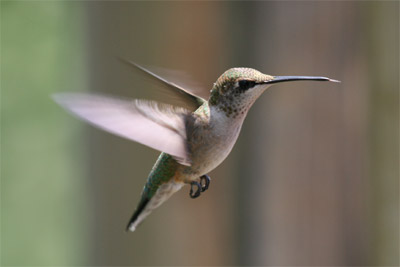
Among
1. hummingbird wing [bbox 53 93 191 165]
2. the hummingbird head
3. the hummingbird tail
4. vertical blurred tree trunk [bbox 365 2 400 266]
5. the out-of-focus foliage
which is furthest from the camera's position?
the out-of-focus foliage

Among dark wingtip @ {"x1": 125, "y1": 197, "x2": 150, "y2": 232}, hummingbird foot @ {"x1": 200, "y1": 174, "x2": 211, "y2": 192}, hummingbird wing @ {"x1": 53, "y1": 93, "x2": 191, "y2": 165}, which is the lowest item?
dark wingtip @ {"x1": 125, "y1": 197, "x2": 150, "y2": 232}

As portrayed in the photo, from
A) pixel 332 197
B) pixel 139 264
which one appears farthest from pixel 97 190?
pixel 332 197

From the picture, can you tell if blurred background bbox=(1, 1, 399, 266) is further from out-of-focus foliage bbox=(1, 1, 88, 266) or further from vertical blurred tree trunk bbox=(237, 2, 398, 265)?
out-of-focus foliage bbox=(1, 1, 88, 266)

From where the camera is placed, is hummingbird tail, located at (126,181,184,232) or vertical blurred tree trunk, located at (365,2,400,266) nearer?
hummingbird tail, located at (126,181,184,232)

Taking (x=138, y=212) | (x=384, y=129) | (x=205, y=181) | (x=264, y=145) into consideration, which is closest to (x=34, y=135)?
(x=264, y=145)

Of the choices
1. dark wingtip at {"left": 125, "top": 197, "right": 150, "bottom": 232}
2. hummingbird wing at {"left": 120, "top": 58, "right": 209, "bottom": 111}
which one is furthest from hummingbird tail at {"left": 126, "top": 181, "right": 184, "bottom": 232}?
hummingbird wing at {"left": 120, "top": 58, "right": 209, "bottom": 111}

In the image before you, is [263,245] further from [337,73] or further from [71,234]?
[71,234]

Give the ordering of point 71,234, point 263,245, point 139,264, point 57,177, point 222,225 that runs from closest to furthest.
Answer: point 263,245 < point 222,225 < point 139,264 < point 71,234 < point 57,177
